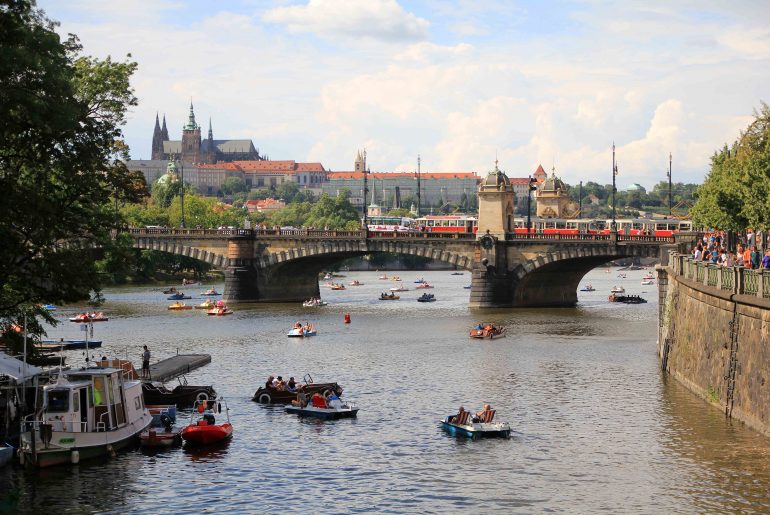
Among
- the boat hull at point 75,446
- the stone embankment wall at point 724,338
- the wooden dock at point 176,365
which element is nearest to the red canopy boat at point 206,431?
the boat hull at point 75,446

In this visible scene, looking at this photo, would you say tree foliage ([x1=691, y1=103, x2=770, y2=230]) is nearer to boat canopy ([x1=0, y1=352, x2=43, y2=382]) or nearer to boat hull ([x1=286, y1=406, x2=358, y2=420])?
boat hull ([x1=286, y1=406, x2=358, y2=420])

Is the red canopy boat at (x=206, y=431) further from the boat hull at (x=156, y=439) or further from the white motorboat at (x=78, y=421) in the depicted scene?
the white motorboat at (x=78, y=421)

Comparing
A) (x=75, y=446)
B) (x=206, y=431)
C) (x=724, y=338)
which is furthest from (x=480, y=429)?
(x=75, y=446)

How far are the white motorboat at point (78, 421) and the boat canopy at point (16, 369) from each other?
4.23 feet

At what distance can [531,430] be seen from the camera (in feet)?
169

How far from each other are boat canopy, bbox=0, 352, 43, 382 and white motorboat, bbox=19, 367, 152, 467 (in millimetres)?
1290

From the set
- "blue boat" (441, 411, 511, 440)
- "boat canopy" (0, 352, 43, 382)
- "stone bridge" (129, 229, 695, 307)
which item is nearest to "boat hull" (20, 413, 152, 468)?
"boat canopy" (0, 352, 43, 382)

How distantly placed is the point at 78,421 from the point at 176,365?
2595 centimetres

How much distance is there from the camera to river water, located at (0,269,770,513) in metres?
39.8

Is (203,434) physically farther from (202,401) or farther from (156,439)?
(202,401)

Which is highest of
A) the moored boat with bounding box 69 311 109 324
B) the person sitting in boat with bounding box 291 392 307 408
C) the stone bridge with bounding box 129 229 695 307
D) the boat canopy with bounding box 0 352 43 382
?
the stone bridge with bounding box 129 229 695 307

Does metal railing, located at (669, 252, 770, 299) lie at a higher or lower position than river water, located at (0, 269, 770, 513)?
higher

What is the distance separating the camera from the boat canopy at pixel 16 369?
1799 inches

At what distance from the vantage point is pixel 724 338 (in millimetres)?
49688
